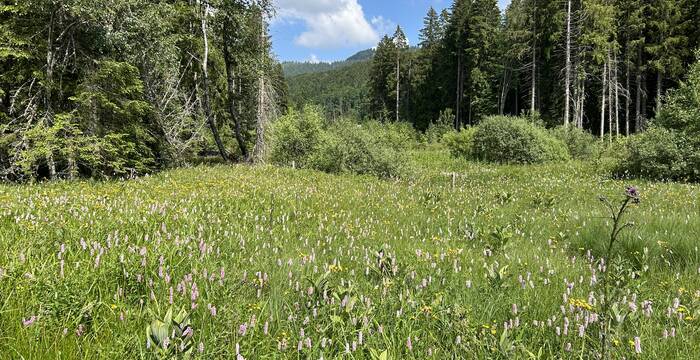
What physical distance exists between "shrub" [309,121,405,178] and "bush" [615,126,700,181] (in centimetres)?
963

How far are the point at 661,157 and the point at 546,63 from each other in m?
41.9

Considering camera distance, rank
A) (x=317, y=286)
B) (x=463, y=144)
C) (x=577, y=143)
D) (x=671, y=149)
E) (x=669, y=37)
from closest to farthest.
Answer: (x=317, y=286) → (x=671, y=149) → (x=577, y=143) → (x=463, y=144) → (x=669, y=37)

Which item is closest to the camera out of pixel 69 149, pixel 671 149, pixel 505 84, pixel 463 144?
pixel 69 149

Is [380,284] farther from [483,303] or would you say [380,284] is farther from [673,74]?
[673,74]

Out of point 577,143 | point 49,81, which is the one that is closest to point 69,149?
point 49,81

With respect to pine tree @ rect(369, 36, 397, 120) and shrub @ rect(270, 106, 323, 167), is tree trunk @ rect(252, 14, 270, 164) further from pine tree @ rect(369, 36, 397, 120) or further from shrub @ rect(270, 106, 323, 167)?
pine tree @ rect(369, 36, 397, 120)

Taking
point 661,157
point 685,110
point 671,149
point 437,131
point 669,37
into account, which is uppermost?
point 669,37

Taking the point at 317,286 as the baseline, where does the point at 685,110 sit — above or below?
above

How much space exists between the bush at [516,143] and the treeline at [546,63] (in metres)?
6.32

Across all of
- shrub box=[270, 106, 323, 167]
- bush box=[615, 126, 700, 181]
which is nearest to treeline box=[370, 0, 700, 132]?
bush box=[615, 126, 700, 181]

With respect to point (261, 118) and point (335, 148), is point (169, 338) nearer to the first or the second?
point (335, 148)

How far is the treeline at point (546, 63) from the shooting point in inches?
1574

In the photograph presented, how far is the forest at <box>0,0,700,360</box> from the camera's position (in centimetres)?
289

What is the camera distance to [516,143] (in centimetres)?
2667
